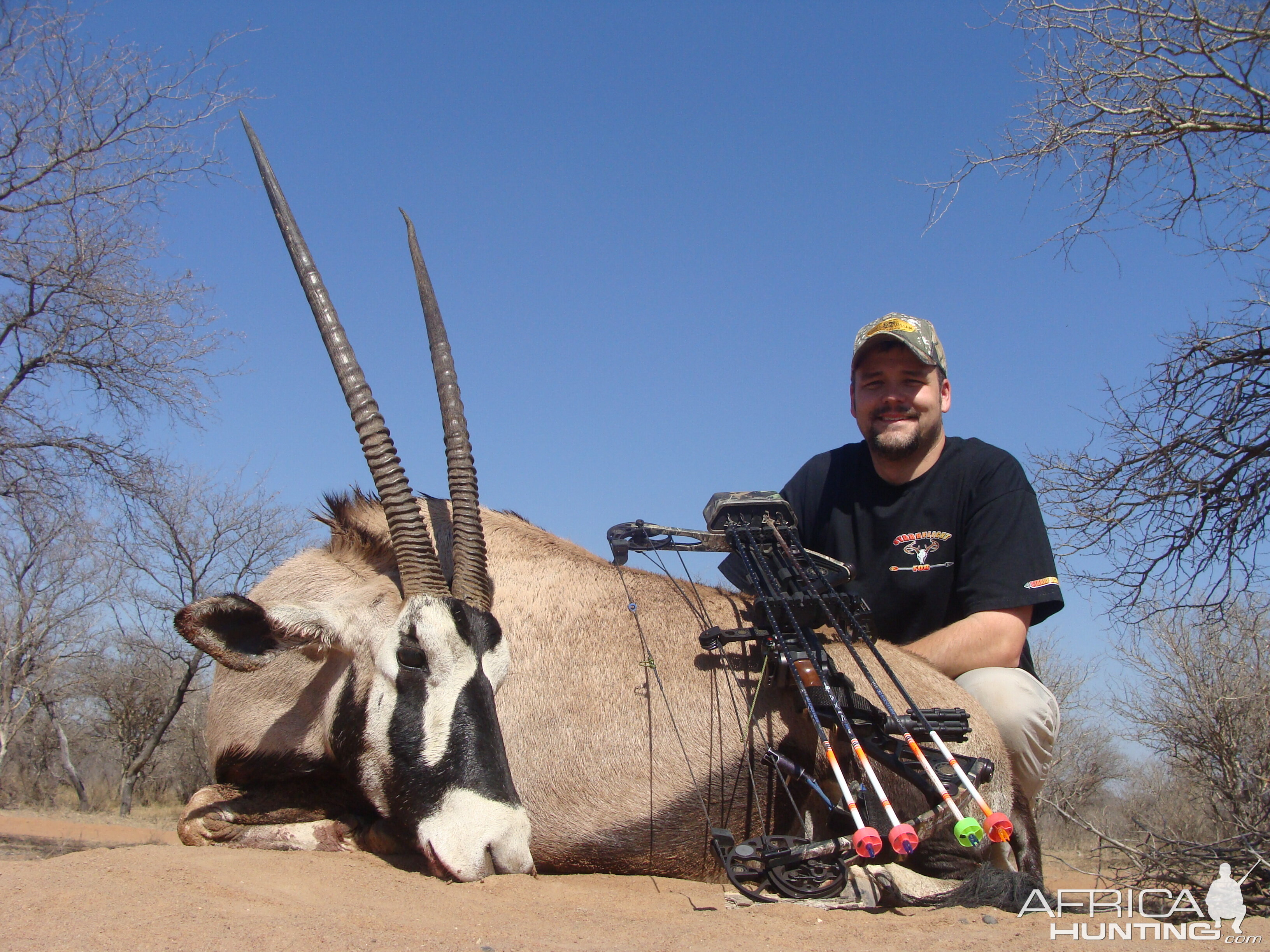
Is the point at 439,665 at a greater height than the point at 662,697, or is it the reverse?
the point at 439,665

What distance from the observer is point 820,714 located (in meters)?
3.79

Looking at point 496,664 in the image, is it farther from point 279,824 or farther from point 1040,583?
point 1040,583

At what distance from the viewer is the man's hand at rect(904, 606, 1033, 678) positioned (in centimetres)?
448

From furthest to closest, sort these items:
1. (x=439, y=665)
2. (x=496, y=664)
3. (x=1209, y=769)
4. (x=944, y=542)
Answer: (x=1209, y=769), (x=944, y=542), (x=496, y=664), (x=439, y=665)

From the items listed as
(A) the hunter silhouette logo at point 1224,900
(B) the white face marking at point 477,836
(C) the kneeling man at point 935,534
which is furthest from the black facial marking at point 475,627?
(A) the hunter silhouette logo at point 1224,900

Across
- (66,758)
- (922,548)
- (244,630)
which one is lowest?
(66,758)

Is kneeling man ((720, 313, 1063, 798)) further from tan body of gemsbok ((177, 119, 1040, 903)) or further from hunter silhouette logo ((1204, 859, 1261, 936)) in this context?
hunter silhouette logo ((1204, 859, 1261, 936))

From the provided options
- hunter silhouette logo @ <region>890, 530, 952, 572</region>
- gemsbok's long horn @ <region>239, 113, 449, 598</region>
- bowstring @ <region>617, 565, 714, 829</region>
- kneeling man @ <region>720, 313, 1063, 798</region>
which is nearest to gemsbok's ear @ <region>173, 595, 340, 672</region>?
gemsbok's long horn @ <region>239, 113, 449, 598</region>

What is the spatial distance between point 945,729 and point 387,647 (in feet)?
7.79

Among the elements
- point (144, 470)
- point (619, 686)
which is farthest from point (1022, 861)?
point (144, 470)

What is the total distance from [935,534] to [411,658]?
9.07ft

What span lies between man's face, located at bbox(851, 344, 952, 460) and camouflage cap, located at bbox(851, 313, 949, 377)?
0.21 ft

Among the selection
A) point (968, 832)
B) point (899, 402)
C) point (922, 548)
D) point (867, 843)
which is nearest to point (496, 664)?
point (867, 843)

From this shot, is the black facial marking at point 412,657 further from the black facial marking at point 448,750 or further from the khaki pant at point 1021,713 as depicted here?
the khaki pant at point 1021,713
